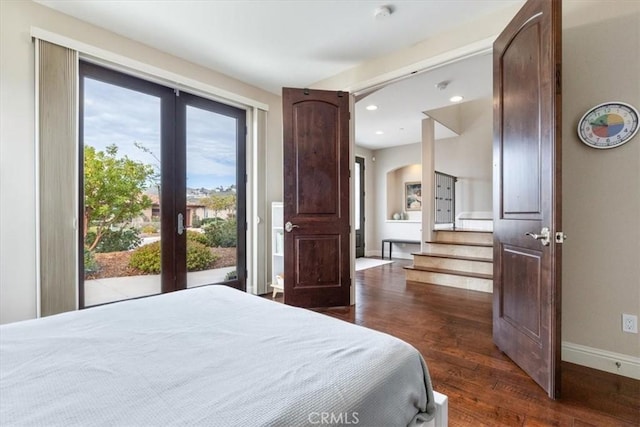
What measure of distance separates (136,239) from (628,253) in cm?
390

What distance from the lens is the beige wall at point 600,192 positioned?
1910 millimetres

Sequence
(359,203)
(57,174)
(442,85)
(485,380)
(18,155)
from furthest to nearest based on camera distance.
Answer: (359,203) → (442,85) → (57,174) → (18,155) → (485,380)

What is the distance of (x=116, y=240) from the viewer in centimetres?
287

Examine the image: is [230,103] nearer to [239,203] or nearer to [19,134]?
[239,203]

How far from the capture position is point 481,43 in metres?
2.53

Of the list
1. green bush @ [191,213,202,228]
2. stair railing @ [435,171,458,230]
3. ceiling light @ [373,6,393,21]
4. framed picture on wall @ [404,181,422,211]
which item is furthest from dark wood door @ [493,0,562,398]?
framed picture on wall @ [404,181,422,211]

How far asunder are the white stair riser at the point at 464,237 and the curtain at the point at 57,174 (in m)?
4.97

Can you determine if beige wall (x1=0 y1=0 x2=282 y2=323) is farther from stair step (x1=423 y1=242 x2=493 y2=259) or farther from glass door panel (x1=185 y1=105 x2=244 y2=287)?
stair step (x1=423 y1=242 x2=493 y2=259)

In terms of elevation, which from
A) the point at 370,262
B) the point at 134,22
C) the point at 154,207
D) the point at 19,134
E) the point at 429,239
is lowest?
the point at 370,262

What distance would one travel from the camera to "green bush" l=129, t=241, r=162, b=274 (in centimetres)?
299

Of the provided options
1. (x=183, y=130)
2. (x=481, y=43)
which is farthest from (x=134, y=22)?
(x=481, y=43)

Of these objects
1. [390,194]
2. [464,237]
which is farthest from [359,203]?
[464,237]

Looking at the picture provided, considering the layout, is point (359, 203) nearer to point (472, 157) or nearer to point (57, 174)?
point (472, 157)

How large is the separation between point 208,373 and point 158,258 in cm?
270
